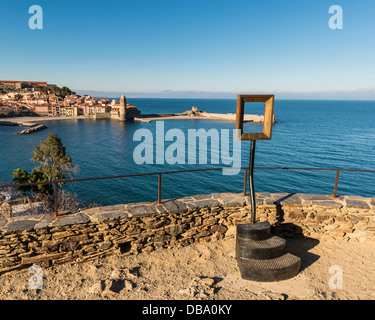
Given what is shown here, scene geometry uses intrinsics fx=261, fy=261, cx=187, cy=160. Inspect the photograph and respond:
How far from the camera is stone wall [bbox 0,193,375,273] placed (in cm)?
431

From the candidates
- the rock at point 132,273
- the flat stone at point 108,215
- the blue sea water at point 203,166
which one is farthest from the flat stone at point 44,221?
the blue sea water at point 203,166

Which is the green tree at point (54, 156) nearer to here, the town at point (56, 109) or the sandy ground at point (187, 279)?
the sandy ground at point (187, 279)

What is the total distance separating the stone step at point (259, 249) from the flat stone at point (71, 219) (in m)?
2.75

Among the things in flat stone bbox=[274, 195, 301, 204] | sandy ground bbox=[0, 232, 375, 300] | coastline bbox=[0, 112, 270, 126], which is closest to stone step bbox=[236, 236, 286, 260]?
sandy ground bbox=[0, 232, 375, 300]

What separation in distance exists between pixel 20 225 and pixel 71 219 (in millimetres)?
764

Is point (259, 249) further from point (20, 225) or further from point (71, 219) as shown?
point (20, 225)

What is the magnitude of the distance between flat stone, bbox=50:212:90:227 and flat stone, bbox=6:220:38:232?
1.08ft

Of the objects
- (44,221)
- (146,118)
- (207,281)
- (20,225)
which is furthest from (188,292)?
(146,118)

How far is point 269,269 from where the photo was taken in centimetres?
418

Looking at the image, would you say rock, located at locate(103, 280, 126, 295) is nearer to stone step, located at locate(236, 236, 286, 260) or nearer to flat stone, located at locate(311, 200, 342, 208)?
stone step, located at locate(236, 236, 286, 260)

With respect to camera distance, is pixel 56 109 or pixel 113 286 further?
pixel 56 109

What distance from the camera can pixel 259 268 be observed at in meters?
4.20
